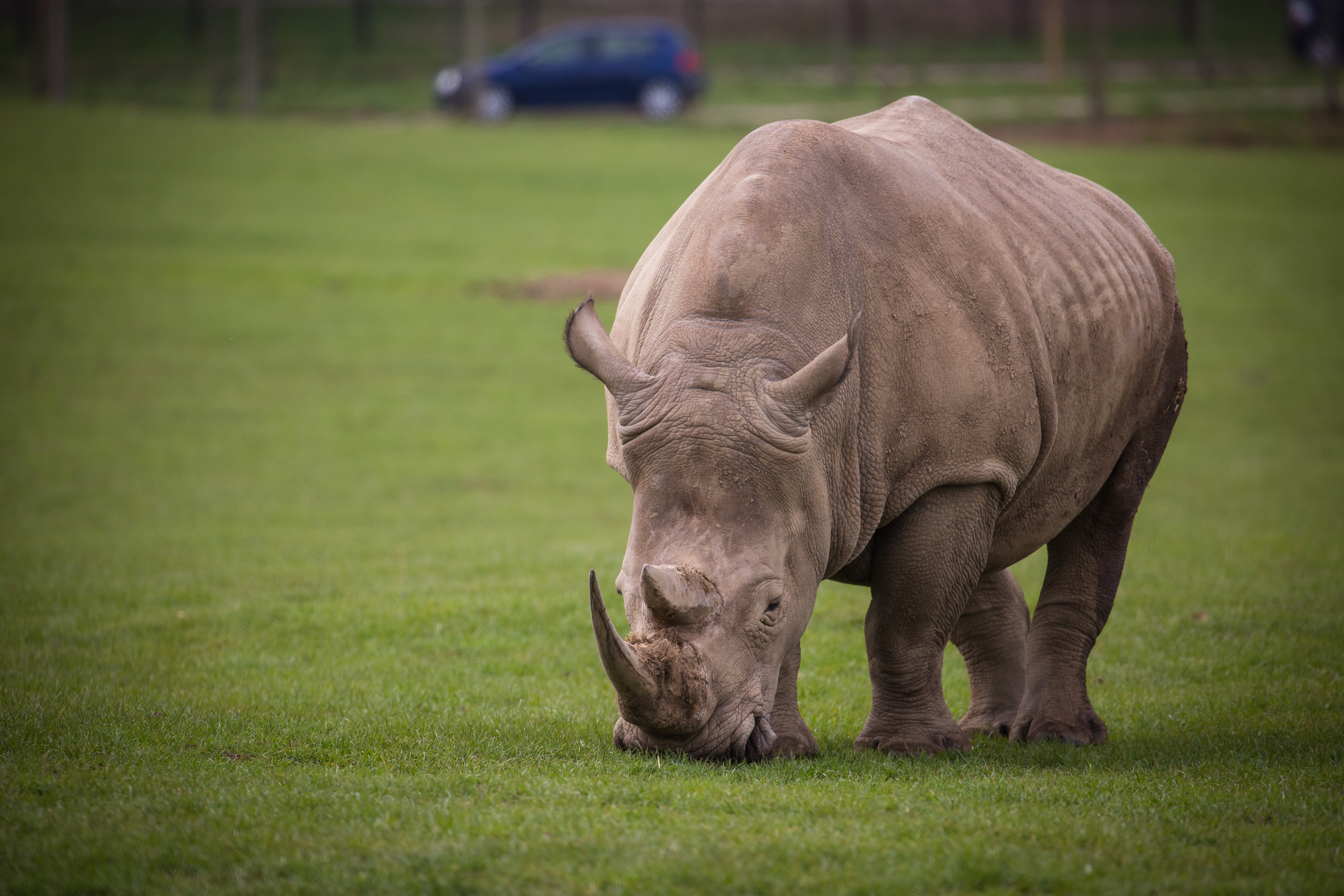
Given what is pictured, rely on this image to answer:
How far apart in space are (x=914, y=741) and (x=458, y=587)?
5145mm

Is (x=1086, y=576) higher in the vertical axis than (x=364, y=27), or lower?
lower

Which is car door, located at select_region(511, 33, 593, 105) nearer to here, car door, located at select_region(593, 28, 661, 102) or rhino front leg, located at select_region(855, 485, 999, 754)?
car door, located at select_region(593, 28, 661, 102)

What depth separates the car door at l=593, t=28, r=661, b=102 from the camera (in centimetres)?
3716

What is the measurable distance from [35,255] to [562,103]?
55.5 ft

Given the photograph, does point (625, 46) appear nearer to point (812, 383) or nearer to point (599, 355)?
point (599, 355)

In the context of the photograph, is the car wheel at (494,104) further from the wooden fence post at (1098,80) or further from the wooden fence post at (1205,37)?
the wooden fence post at (1205,37)

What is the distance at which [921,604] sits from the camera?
19.7 feet

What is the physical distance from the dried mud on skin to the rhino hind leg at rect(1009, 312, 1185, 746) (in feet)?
52.5

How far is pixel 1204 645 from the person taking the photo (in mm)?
8953

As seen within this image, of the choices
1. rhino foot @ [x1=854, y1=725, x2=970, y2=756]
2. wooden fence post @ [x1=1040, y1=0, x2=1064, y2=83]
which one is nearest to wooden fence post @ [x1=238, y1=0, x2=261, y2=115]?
wooden fence post @ [x1=1040, y1=0, x2=1064, y2=83]

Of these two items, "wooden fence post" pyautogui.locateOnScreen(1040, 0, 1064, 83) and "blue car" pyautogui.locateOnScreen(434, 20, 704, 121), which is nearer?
"blue car" pyautogui.locateOnScreen(434, 20, 704, 121)

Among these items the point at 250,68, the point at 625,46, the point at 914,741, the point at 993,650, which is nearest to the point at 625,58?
the point at 625,46

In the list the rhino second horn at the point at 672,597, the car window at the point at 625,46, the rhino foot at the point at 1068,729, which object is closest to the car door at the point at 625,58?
the car window at the point at 625,46

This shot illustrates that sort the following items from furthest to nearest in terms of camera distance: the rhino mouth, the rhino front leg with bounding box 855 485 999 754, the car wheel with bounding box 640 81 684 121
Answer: the car wheel with bounding box 640 81 684 121
the rhino front leg with bounding box 855 485 999 754
the rhino mouth
